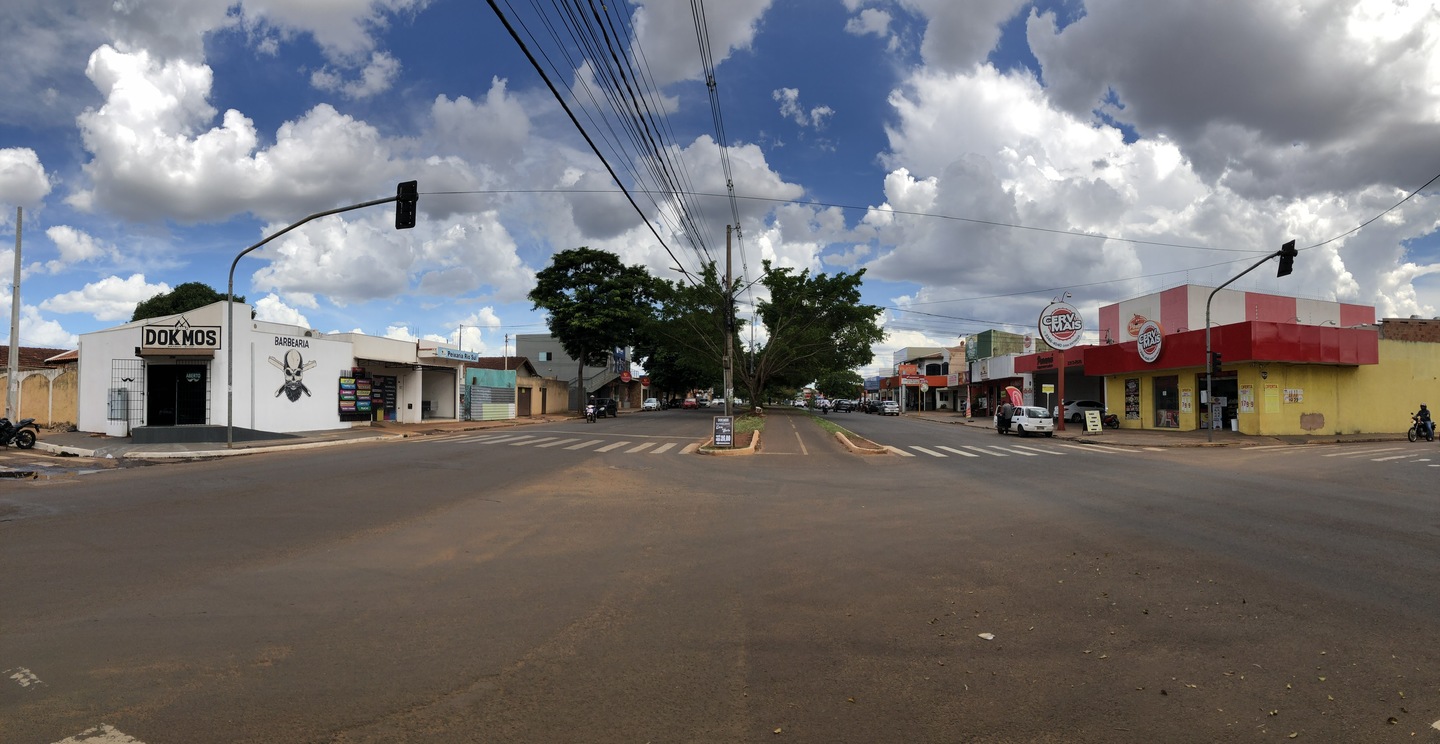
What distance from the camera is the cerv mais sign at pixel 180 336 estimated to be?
82.6 ft

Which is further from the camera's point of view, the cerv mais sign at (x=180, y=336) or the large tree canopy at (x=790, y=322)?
the large tree canopy at (x=790, y=322)

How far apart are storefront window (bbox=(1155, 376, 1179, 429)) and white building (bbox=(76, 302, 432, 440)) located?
37853 mm

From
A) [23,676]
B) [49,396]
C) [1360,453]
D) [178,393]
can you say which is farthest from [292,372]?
[1360,453]

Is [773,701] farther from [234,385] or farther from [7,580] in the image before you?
[234,385]

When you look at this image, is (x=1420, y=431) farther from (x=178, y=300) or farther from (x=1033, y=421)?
(x=178, y=300)

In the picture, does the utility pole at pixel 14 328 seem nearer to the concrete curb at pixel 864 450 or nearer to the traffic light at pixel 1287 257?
the concrete curb at pixel 864 450

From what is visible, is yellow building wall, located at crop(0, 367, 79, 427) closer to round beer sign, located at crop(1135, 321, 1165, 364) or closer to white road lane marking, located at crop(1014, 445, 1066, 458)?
white road lane marking, located at crop(1014, 445, 1066, 458)

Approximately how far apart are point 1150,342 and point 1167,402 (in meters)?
3.71

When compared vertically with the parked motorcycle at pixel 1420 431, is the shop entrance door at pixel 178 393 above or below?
above

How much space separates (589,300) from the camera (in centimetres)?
5441

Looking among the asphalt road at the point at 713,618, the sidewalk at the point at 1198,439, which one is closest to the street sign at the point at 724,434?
the asphalt road at the point at 713,618

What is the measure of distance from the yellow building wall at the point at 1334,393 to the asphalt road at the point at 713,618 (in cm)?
2223

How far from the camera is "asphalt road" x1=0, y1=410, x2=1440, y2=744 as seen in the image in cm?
393

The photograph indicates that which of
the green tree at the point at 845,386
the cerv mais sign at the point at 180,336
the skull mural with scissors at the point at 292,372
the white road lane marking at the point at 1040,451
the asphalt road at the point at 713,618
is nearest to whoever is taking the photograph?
the asphalt road at the point at 713,618
